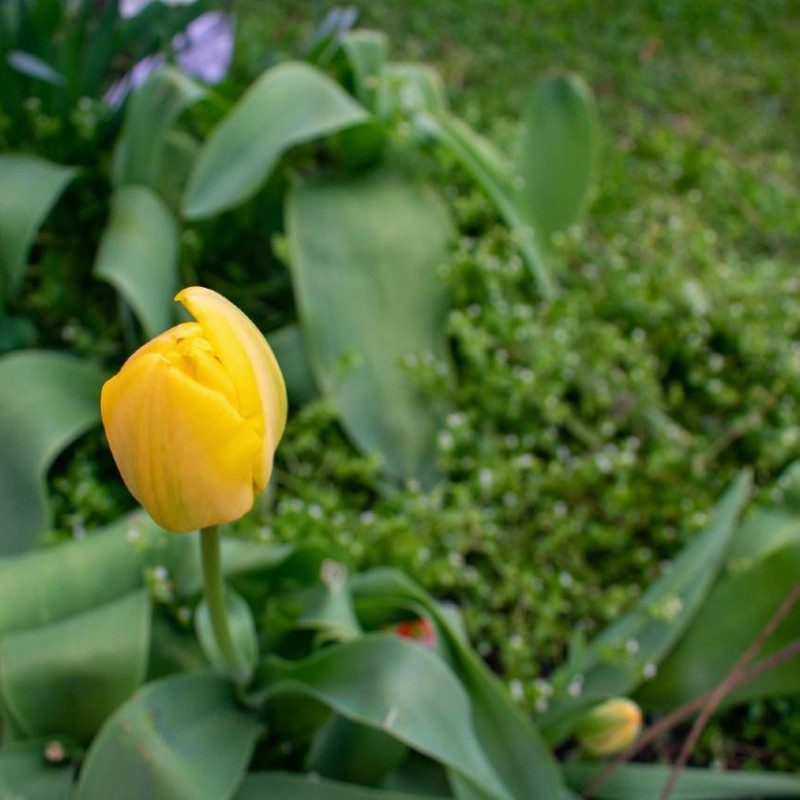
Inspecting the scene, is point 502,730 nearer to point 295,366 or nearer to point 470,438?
point 470,438

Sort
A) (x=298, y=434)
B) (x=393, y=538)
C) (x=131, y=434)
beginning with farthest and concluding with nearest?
(x=298, y=434) < (x=393, y=538) < (x=131, y=434)

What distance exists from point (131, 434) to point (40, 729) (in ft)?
1.84

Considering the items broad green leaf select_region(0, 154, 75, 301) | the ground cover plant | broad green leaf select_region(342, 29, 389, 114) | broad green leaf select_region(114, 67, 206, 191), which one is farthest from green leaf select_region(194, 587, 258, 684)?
broad green leaf select_region(342, 29, 389, 114)

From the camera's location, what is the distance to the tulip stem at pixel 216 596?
0.81 meters

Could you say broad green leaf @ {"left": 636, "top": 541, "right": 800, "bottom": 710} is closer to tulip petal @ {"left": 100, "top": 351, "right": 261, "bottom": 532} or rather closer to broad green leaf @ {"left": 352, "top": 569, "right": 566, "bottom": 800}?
broad green leaf @ {"left": 352, "top": 569, "right": 566, "bottom": 800}

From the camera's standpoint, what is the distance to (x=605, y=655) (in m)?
1.29

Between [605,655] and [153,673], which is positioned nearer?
[153,673]

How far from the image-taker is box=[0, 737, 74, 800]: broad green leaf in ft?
3.21

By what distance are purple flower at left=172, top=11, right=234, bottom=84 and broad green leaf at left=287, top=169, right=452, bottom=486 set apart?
35 cm

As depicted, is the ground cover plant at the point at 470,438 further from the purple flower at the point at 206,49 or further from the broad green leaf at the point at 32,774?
the purple flower at the point at 206,49

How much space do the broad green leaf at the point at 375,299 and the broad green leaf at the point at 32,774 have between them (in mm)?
700

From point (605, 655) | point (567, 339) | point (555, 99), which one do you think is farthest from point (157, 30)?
point (605, 655)

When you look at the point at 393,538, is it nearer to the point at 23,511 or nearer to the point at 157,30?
the point at 23,511

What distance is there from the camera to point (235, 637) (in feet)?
3.50
